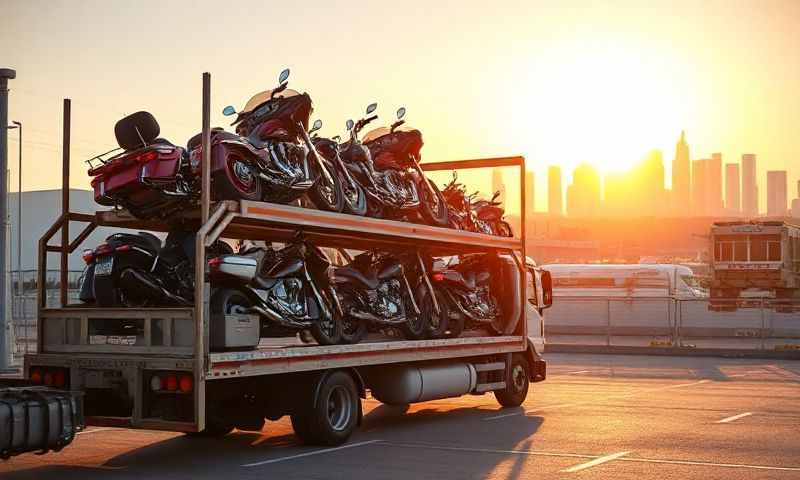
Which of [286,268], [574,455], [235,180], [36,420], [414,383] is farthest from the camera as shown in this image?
[414,383]

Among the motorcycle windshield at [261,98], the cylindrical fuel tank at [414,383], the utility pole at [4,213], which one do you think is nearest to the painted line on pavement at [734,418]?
the cylindrical fuel tank at [414,383]

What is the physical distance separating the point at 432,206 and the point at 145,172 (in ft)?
17.2

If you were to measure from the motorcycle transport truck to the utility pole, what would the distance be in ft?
24.2

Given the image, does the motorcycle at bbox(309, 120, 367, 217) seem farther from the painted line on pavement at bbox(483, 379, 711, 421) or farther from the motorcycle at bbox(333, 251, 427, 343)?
the painted line on pavement at bbox(483, 379, 711, 421)

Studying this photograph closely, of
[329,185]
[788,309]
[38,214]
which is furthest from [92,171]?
[38,214]

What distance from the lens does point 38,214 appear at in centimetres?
6103

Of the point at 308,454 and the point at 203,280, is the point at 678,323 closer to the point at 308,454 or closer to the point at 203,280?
the point at 308,454

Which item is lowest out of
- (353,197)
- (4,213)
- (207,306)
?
(207,306)

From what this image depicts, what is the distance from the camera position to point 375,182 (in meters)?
14.4

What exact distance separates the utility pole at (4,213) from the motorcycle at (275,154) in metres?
8.54

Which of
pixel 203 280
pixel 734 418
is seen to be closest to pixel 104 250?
pixel 203 280

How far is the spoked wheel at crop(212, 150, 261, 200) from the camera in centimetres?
1137

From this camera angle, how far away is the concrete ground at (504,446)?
10.7 m

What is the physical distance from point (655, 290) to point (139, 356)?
4598cm
